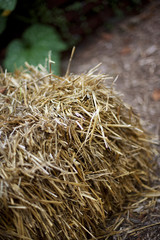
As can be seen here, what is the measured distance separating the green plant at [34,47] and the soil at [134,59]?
359 mm

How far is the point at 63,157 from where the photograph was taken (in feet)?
4.57

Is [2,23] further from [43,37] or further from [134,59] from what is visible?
[134,59]

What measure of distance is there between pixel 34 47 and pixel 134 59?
1.15 m

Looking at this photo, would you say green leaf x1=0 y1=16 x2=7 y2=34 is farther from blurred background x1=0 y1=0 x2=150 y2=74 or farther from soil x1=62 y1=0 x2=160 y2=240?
soil x1=62 y1=0 x2=160 y2=240

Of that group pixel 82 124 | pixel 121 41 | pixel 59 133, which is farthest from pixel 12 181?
pixel 121 41

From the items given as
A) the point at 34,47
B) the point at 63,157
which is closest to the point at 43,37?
the point at 34,47

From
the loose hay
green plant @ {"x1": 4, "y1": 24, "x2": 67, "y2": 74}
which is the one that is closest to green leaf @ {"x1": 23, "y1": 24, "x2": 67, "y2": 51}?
green plant @ {"x1": 4, "y1": 24, "x2": 67, "y2": 74}

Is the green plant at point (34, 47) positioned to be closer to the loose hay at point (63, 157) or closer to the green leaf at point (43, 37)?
the green leaf at point (43, 37)

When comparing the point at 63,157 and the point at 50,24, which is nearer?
the point at 63,157

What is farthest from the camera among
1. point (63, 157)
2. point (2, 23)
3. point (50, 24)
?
point (50, 24)

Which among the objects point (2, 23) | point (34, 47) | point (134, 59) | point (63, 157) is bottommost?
point (134, 59)

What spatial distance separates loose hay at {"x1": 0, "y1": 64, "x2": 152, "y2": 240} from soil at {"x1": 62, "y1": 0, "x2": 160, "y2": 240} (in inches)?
17.6

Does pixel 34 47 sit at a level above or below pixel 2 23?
below

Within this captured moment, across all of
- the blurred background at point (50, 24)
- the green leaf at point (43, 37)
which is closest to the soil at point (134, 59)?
the blurred background at point (50, 24)
